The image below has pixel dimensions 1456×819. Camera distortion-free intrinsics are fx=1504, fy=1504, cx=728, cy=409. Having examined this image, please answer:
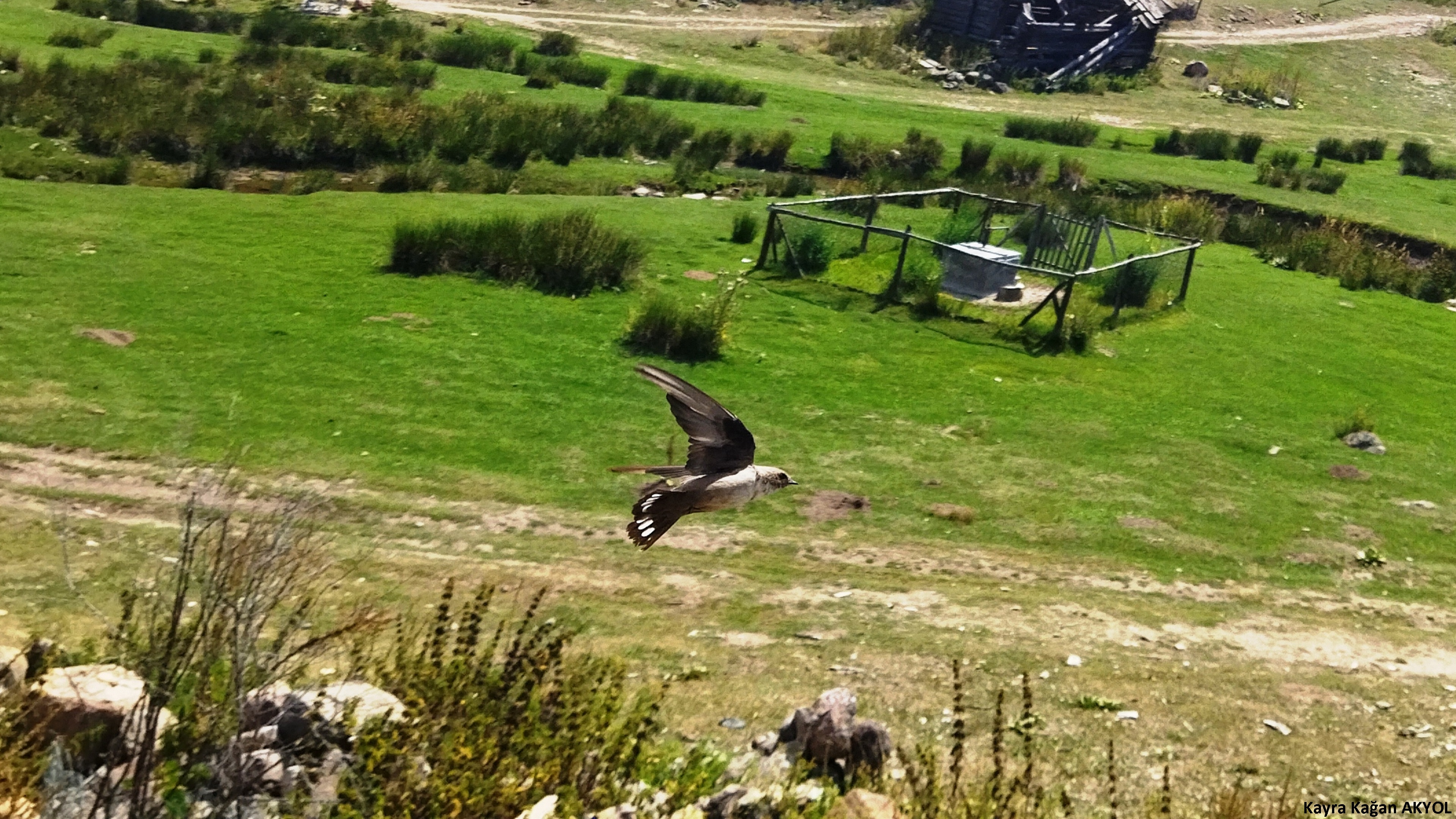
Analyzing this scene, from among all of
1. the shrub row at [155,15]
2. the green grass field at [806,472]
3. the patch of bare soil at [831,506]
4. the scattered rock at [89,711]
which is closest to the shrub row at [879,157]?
the green grass field at [806,472]

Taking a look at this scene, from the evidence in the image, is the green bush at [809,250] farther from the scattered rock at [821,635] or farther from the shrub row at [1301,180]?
the shrub row at [1301,180]

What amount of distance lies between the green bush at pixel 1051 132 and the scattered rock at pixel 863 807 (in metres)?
29.7

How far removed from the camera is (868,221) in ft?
74.9

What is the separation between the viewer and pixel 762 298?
19.9 metres

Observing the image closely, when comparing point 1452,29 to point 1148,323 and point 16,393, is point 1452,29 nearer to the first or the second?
point 1148,323

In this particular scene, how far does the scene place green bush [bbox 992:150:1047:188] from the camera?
3052 cm

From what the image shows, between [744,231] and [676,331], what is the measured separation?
593 centimetres

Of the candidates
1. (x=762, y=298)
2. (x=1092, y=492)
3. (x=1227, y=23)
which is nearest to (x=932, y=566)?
(x=1092, y=492)

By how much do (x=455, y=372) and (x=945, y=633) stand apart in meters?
6.56

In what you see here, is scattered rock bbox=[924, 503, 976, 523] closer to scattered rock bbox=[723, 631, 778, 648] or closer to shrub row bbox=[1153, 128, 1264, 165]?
scattered rock bbox=[723, 631, 778, 648]

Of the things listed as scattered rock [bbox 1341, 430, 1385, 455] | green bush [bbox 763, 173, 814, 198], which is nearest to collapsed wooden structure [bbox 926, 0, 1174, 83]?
green bush [bbox 763, 173, 814, 198]

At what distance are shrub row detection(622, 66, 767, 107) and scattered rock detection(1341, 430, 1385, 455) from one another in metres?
20.0

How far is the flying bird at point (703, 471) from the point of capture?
5.25 m

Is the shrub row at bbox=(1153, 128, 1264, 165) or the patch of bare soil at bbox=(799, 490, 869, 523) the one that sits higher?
the shrub row at bbox=(1153, 128, 1264, 165)
